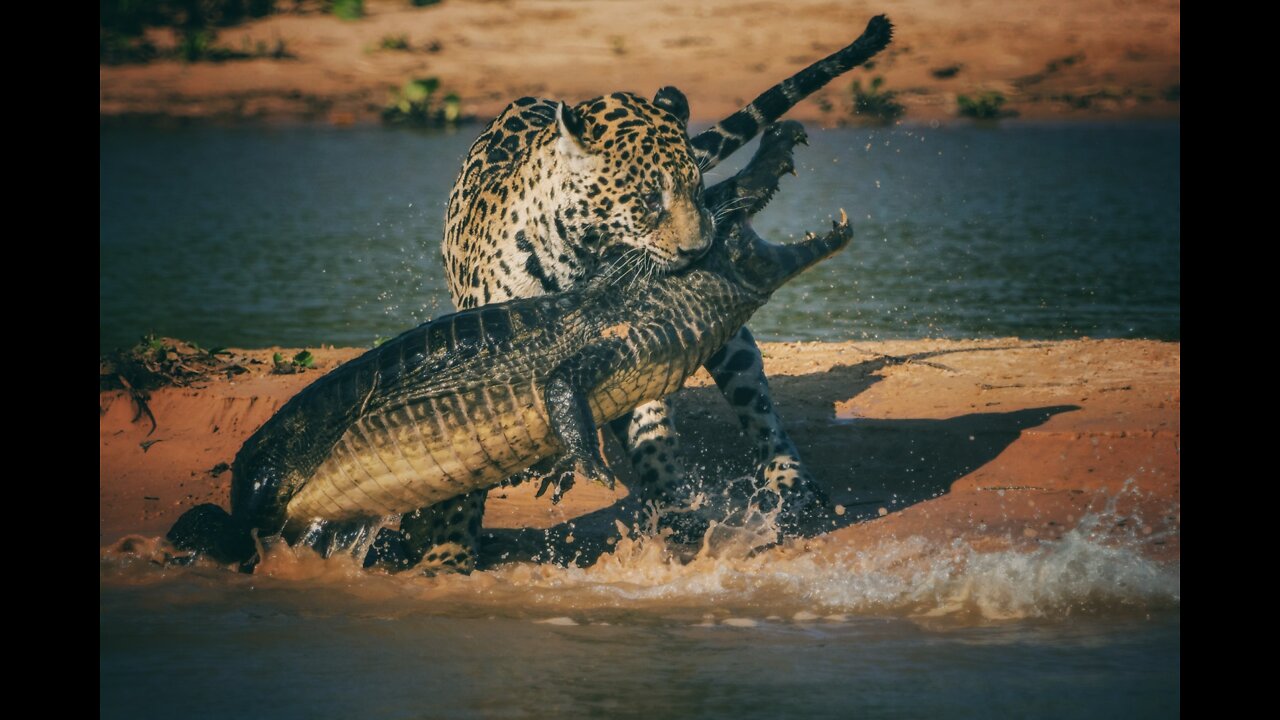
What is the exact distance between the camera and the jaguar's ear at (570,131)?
639cm

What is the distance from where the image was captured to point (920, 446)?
775 cm

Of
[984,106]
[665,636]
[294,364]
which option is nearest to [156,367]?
[294,364]

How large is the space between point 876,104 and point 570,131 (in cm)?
1618

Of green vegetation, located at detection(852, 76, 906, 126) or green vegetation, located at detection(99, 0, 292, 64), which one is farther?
green vegetation, located at detection(99, 0, 292, 64)

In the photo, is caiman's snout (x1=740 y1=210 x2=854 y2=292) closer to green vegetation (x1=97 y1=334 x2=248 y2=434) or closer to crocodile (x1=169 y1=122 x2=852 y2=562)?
crocodile (x1=169 y1=122 x2=852 y2=562)

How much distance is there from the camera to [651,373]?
20.6ft

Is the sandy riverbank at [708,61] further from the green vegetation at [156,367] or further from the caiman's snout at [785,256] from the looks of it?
the caiman's snout at [785,256]

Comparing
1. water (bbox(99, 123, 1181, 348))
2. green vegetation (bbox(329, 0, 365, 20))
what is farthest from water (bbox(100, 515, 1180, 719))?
green vegetation (bbox(329, 0, 365, 20))

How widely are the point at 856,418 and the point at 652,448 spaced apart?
5.22 feet

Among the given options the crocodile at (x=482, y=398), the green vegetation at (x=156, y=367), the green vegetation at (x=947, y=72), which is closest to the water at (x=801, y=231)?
the green vegetation at (x=947, y=72)

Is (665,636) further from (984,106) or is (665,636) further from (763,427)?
(984,106)

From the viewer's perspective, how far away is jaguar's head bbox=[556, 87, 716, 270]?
6398mm

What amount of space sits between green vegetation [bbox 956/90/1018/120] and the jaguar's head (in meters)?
16.3
